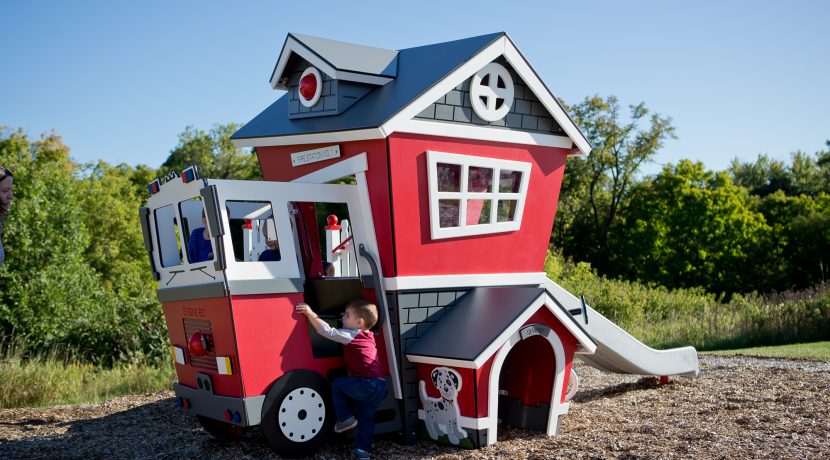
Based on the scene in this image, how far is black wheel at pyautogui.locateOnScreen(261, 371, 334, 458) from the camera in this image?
281 inches

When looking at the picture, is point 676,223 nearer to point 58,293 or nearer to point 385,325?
point 58,293

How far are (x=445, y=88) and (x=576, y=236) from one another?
3385 cm

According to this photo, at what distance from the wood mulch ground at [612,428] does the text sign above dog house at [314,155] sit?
2776 mm

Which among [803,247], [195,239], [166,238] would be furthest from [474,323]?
[803,247]

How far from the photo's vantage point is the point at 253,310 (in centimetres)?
711

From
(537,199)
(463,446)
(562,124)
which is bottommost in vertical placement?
(463,446)

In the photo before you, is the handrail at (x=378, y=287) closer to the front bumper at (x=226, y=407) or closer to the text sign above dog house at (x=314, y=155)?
the text sign above dog house at (x=314, y=155)

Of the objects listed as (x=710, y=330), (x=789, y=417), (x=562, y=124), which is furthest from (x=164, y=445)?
(x=710, y=330)

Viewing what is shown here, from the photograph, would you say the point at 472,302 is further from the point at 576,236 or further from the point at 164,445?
the point at 576,236

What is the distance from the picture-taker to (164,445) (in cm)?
840

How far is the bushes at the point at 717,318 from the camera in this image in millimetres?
18141

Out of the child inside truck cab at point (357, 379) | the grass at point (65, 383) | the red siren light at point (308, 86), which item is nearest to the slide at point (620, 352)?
the child inside truck cab at point (357, 379)

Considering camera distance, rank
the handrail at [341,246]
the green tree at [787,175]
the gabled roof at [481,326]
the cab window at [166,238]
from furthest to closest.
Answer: the green tree at [787,175], the handrail at [341,246], the cab window at [166,238], the gabled roof at [481,326]

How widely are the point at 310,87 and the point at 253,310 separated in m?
2.63
